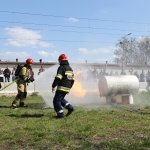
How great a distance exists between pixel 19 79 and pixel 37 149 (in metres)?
8.55

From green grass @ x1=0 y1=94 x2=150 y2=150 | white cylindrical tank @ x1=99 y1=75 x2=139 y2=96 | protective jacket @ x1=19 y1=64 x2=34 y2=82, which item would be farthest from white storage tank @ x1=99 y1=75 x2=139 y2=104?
green grass @ x1=0 y1=94 x2=150 y2=150

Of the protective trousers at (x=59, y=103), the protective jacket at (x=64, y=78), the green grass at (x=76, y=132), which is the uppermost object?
the protective jacket at (x=64, y=78)

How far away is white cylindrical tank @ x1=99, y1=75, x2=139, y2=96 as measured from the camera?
17266 millimetres

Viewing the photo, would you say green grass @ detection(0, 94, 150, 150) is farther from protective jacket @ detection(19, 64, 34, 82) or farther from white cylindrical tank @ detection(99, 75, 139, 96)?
white cylindrical tank @ detection(99, 75, 139, 96)

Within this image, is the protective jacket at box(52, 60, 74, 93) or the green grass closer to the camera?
the green grass

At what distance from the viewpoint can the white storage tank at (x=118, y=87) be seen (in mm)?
17281

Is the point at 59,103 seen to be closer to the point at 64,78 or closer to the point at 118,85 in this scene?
the point at 64,78

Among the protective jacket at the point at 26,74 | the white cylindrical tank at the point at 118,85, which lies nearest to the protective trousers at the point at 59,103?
the protective jacket at the point at 26,74

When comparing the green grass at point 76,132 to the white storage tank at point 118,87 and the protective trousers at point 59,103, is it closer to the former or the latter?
the protective trousers at point 59,103

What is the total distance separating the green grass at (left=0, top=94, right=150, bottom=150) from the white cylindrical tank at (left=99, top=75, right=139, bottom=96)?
17.4 feet

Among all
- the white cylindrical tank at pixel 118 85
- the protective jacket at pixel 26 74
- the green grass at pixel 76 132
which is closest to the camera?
the green grass at pixel 76 132

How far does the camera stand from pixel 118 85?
1727cm

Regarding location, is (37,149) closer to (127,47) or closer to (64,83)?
(64,83)

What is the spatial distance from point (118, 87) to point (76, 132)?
8864 millimetres
